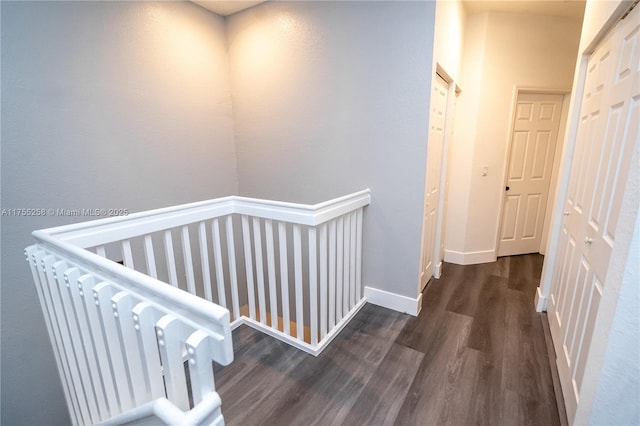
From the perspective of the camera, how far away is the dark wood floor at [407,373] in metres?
1.54

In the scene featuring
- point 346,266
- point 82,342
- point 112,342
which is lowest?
point 346,266

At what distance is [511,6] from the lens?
2834 mm

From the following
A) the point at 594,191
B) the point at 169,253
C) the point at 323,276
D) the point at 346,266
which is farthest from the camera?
the point at 346,266

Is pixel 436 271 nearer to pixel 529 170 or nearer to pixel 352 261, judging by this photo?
pixel 352 261

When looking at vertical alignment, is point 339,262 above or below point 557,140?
below

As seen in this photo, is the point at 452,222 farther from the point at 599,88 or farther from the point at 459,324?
the point at 599,88

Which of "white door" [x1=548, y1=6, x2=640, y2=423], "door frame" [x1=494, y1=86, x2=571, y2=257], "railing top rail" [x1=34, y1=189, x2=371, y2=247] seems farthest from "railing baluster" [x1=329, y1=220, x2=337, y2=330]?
"door frame" [x1=494, y1=86, x2=571, y2=257]

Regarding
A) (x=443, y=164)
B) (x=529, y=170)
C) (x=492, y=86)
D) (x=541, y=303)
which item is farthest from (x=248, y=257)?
(x=529, y=170)

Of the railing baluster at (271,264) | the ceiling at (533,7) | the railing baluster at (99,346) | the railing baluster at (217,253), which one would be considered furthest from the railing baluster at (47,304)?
the ceiling at (533,7)

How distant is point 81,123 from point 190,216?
42.2 inches

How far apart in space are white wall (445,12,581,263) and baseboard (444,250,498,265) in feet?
0.06

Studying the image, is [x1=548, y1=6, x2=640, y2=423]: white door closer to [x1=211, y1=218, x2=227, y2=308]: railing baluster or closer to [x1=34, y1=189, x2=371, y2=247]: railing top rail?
[x1=34, y1=189, x2=371, y2=247]: railing top rail

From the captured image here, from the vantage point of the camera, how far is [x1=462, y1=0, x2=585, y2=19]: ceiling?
2723 millimetres

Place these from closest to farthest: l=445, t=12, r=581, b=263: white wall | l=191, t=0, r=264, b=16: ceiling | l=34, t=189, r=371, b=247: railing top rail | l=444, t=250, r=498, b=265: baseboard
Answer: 1. l=34, t=189, r=371, b=247: railing top rail
2. l=191, t=0, r=264, b=16: ceiling
3. l=445, t=12, r=581, b=263: white wall
4. l=444, t=250, r=498, b=265: baseboard
